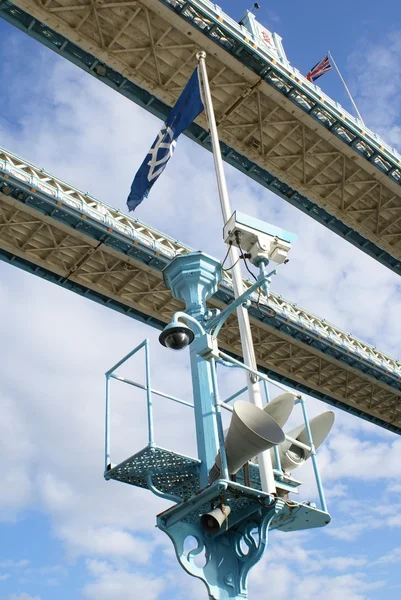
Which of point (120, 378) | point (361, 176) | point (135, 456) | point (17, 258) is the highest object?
point (361, 176)

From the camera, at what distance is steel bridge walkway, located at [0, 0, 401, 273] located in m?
20.7

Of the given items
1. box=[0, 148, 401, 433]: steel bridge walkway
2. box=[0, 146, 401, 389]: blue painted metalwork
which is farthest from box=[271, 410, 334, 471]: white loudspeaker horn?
box=[0, 148, 401, 433]: steel bridge walkway

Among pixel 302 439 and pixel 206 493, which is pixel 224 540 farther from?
pixel 302 439

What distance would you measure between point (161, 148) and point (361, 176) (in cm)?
1237

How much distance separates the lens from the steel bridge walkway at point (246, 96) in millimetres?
20672

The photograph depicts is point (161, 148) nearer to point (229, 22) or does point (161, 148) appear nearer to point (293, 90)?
point (229, 22)

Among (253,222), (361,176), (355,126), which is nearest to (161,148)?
(253,222)

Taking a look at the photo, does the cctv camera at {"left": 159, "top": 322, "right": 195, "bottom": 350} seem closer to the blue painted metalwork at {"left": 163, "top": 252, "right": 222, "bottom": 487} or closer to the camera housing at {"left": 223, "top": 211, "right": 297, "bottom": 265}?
the blue painted metalwork at {"left": 163, "top": 252, "right": 222, "bottom": 487}

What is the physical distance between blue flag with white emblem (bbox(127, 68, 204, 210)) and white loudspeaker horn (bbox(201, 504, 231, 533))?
9.17m

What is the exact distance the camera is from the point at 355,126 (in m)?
24.0

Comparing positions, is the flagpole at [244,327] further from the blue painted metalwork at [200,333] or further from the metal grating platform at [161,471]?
the metal grating platform at [161,471]

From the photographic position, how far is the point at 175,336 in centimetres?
820

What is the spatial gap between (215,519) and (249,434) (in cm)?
92

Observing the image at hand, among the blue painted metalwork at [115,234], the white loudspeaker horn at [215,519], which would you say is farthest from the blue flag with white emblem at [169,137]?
the white loudspeaker horn at [215,519]
